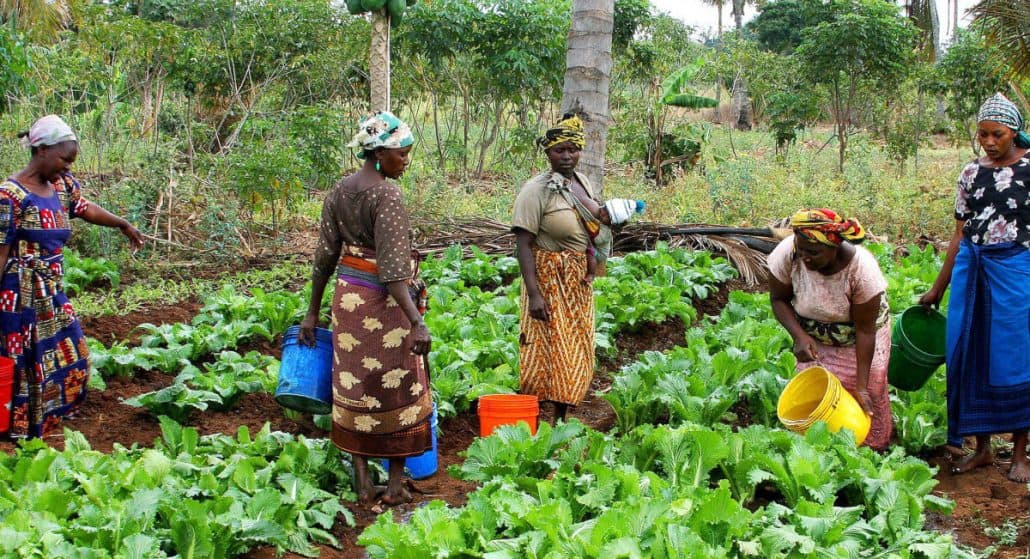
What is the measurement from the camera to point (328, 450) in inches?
186

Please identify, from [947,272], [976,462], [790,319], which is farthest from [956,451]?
[790,319]

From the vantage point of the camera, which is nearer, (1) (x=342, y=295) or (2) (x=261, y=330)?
(1) (x=342, y=295)

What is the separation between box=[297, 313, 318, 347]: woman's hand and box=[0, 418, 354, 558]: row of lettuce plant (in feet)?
1.63

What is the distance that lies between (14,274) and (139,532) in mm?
2005

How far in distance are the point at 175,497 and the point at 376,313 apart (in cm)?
108

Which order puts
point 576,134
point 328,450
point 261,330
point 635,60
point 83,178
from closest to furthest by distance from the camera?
point 328,450 < point 576,134 < point 261,330 < point 83,178 < point 635,60

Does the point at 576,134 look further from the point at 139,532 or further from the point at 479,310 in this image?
the point at 139,532

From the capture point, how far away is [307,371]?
454cm

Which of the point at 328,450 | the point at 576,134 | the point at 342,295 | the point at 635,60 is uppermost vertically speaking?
the point at 635,60

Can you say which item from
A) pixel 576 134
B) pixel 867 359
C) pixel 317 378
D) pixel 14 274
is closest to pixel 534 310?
pixel 576 134

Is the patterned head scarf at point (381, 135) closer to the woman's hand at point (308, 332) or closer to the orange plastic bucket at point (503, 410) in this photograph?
the woman's hand at point (308, 332)

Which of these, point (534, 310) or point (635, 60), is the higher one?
point (635, 60)

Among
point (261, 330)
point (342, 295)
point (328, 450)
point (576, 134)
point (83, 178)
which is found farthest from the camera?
point (83, 178)

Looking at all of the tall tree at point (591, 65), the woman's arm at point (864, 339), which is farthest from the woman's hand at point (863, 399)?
the tall tree at point (591, 65)
